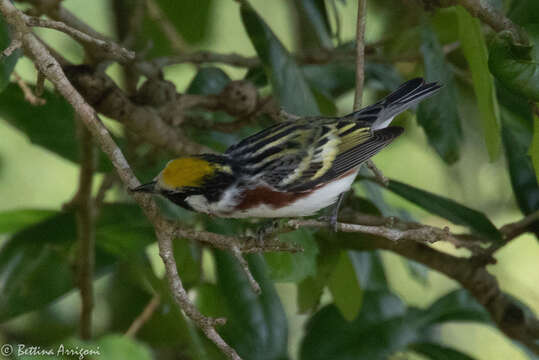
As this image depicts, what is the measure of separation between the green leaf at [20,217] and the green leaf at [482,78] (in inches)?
57.4

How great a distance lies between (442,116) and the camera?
225 centimetres

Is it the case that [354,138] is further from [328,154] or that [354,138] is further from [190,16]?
[190,16]

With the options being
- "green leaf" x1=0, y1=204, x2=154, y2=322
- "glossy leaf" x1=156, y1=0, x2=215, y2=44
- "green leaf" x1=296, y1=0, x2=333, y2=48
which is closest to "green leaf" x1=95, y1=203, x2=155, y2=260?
"green leaf" x1=0, y1=204, x2=154, y2=322

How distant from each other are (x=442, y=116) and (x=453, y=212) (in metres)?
0.33

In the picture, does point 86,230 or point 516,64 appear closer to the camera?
point 516,64

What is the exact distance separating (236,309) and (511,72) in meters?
1.06

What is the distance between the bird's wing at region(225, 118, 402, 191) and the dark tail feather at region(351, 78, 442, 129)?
11cm

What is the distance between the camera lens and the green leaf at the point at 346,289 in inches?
86.9

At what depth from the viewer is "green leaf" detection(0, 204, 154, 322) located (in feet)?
7.69

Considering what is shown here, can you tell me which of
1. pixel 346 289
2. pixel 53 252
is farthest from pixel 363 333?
pixel 53 252

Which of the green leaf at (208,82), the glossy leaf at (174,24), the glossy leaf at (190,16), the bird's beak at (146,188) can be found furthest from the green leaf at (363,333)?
the glossy leaf at (190,16)

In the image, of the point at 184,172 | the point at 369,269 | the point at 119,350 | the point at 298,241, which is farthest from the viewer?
the point at 369,269

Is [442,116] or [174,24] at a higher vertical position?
[174,24]

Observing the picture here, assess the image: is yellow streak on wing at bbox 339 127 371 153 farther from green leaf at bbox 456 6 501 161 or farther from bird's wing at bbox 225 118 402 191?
green leaf at bbox 456 6 501 161
